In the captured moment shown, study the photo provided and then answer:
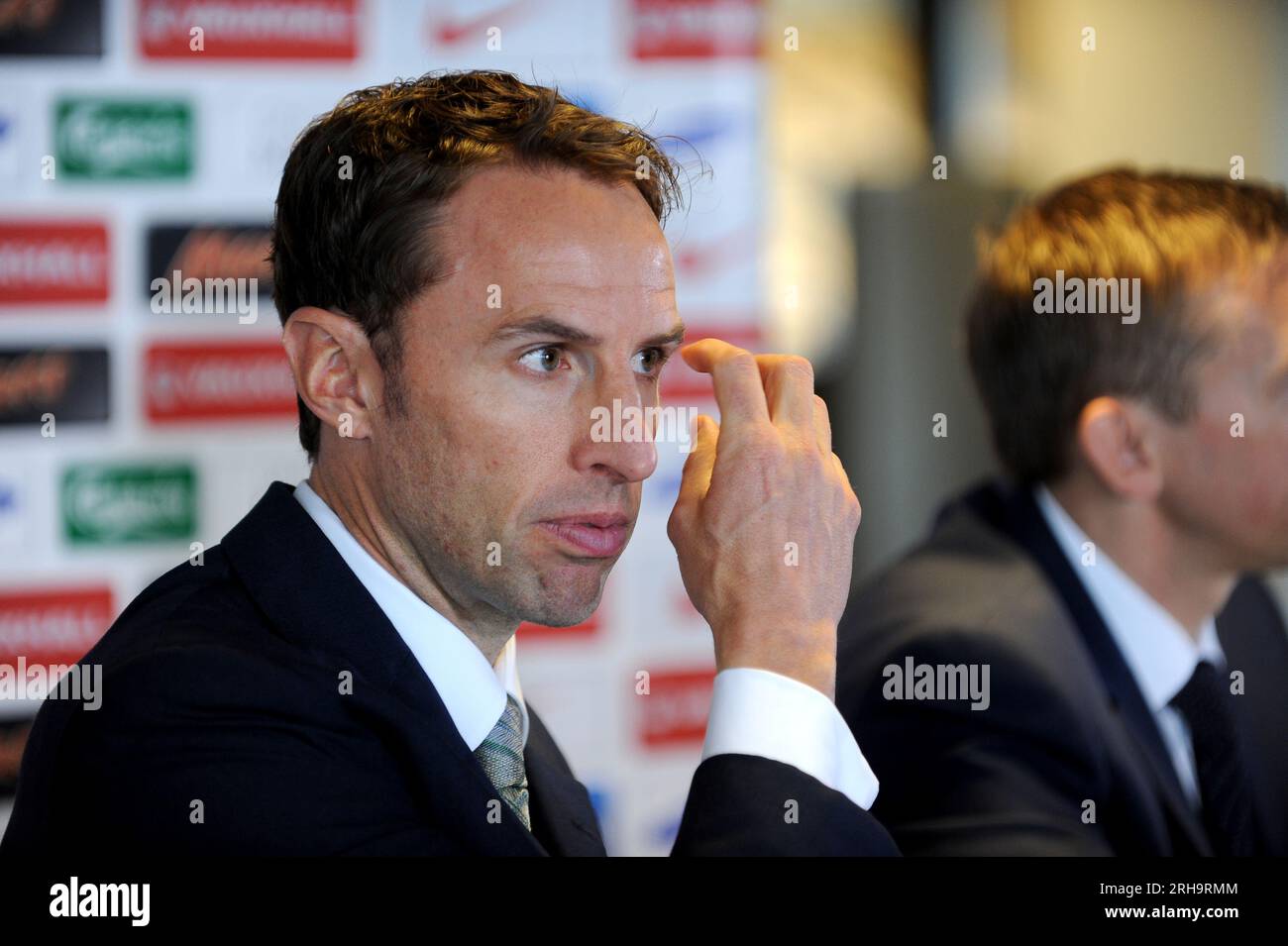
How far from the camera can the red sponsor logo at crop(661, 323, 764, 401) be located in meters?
2.53

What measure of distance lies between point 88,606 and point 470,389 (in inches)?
63.5

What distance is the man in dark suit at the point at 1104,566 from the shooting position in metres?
1.26

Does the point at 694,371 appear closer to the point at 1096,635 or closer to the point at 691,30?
the point at 691,30

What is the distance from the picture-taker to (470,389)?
1.03 meters

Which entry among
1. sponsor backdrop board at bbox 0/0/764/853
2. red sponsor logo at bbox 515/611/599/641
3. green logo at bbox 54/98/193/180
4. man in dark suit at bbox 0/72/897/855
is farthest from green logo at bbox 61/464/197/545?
man in dark suit at bbox 0/72/897/855

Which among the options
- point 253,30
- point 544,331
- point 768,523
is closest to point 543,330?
point 544,331

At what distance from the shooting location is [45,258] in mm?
2363

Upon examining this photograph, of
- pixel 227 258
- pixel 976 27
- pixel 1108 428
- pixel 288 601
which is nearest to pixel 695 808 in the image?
pixel 288 601

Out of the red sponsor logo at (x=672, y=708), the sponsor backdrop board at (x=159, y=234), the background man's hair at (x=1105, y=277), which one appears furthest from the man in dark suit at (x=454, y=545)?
the red sponsor logo at (x=672, y=708)

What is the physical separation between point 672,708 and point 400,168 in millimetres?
1739

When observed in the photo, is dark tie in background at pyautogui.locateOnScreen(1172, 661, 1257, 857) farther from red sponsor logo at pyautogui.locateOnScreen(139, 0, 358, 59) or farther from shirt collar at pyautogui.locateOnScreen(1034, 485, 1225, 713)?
red sponsor logo at pyautogui.locateOnScreen(139, 0, 358, 59)

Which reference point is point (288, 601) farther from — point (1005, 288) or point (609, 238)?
point (1005, 288)

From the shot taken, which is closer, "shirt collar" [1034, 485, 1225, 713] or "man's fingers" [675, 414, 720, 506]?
"man's fingers" [675, 414, 720, 506]

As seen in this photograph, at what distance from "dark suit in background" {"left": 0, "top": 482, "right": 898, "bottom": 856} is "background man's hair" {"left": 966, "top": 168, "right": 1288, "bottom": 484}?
74 centimetres
